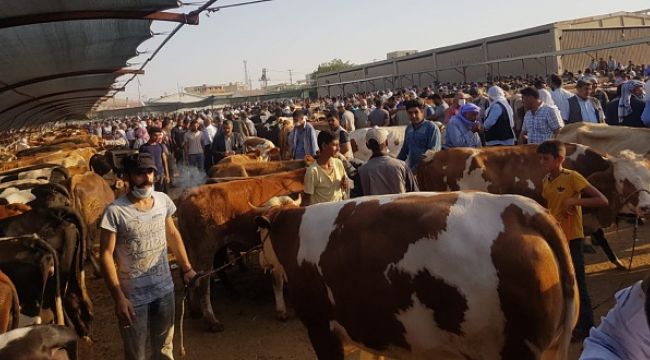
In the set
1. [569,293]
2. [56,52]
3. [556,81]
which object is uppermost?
[56,52]

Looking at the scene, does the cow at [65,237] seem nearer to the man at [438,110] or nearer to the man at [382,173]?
the man at [382,173]

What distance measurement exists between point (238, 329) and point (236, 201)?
1.55m

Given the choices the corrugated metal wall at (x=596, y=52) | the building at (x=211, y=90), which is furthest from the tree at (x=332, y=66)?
the corrugated metal wall at (x=596, y=52)

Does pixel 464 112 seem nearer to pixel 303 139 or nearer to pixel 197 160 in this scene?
pixel 303 139

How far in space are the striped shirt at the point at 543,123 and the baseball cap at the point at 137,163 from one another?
585cm

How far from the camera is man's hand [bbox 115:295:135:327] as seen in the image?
3807 mm

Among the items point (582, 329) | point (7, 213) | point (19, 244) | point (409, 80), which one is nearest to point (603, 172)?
point (582, 329)

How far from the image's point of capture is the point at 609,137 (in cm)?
825

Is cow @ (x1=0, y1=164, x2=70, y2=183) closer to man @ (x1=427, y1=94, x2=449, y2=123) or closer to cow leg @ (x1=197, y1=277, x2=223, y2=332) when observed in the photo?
cow leg @ (x1=197, y1=277, x2=223, y2=332)

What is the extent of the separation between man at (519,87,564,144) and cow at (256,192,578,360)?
15.7 ft

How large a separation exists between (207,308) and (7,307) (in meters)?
2.40

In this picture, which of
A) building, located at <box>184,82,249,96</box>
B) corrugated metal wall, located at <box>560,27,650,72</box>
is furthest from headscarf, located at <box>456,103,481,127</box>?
building, located at <box>184,82,249,96</box>

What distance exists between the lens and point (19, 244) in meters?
5.44

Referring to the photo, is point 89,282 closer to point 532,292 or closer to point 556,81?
point 532,292
